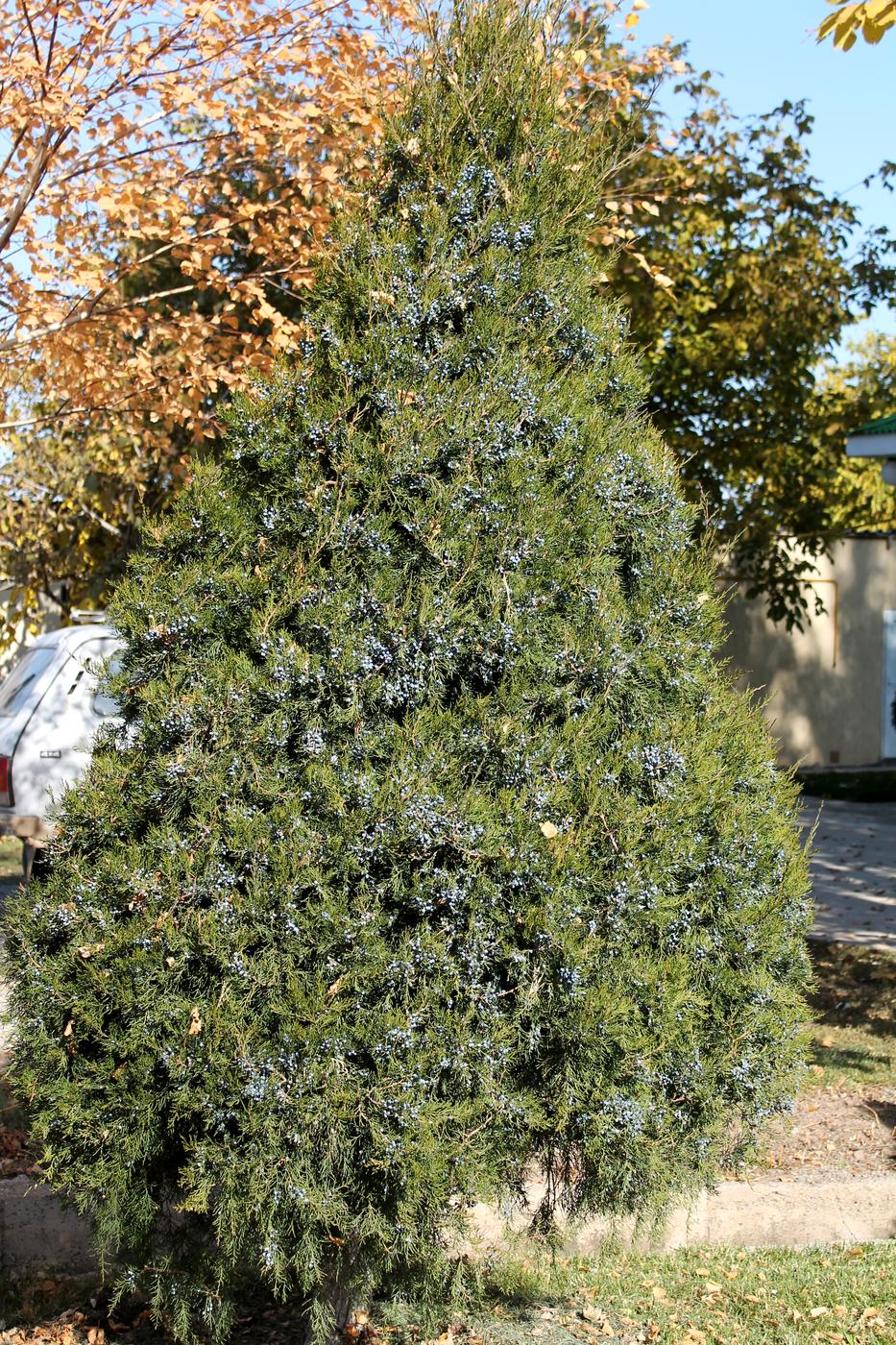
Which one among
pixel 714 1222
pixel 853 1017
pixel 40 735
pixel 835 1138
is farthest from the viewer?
pixel 40 735

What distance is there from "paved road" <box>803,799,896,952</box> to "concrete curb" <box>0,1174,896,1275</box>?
2.71 m

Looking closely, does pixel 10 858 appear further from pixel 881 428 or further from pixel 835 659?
pixel 835 659

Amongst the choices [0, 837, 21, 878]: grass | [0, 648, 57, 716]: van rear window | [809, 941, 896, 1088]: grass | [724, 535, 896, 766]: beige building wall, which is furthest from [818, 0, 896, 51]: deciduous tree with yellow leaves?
[724, 535, 896, 766]: beige building wall

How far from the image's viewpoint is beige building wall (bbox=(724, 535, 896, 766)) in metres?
20.6

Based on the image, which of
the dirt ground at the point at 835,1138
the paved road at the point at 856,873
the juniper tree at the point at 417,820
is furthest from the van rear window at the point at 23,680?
the juniper tree at the point at 417,820

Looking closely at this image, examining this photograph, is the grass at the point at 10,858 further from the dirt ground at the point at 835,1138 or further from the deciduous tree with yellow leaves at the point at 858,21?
the deciduous tree with yellow leaves at the point at 858,21

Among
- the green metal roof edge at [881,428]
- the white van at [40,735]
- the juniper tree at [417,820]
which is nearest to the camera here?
the juniper tree at [417,820]

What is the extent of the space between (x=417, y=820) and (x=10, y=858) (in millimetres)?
11305

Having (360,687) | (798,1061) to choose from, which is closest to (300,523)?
(360,687)

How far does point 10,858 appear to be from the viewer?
1319cm

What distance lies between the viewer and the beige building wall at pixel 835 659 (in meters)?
20.6

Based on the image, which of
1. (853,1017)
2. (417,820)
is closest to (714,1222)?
(417,820)

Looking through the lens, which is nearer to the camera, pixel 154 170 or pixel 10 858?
pixel 154 170

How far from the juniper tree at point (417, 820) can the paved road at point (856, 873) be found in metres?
4.31
